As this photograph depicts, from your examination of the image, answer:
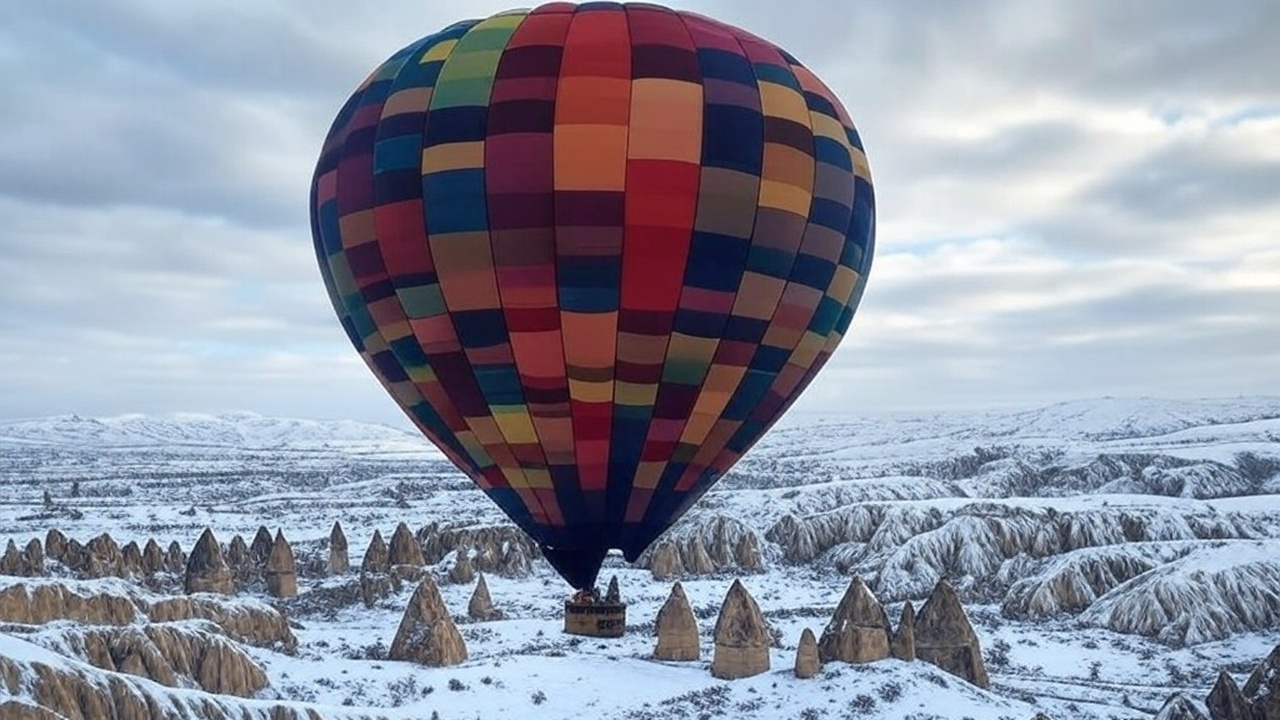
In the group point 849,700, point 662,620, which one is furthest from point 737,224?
point 662,620

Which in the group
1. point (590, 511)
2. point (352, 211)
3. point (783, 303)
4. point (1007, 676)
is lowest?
point (1007, 676)

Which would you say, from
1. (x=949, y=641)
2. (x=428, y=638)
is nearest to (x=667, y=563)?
(x=949, y=641)

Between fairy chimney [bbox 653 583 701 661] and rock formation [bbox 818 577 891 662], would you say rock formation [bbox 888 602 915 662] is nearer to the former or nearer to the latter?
rock formation [bbox 818 577 891 662]

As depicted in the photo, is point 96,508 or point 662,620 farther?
point 96,508

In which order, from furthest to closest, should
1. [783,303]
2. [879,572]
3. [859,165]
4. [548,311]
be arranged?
[879,572] < [859,165] < [783,303] < [548,311]

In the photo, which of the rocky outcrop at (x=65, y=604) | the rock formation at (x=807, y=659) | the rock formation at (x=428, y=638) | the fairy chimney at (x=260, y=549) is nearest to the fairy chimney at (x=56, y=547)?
the fairy chimney at (x=260, y=549)

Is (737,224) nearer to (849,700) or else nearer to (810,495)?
(849,700)

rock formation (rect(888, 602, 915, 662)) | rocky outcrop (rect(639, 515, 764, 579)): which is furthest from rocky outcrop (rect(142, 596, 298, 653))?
rocky outcrop (rect(639, 515, 764, 579))
